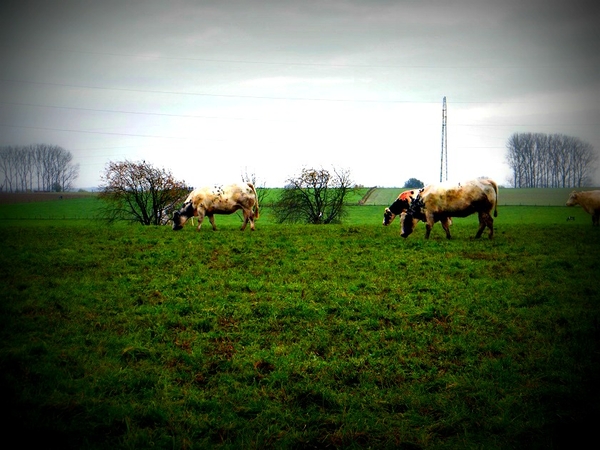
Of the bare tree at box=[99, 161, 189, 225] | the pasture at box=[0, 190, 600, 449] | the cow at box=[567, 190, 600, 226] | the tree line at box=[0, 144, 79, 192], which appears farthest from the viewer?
the bare tree at box=[99, 161, 189, 225]

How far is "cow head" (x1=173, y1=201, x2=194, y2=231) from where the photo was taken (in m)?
22.5

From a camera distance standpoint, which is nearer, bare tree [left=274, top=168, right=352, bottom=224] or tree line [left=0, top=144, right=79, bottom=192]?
tree line [left=0, top=144, right=79, bottom=192]

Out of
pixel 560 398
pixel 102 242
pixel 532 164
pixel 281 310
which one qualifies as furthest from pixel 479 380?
pixel 532 164

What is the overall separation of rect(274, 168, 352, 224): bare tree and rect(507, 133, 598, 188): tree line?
1344cm

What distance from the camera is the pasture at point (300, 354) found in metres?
4.64

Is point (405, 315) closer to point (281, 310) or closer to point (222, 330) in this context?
point (281, 310)

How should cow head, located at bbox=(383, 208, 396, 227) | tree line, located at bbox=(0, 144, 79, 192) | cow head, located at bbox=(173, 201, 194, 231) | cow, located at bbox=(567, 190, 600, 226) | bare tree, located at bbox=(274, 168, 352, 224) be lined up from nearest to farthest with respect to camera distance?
tree line, located at bbox=(0, 144, 79, 192), cow head, located at bbox=(173, 201, 194, 231), cow head, located at bbox=(383, 208, 396, 227), cow, located at bbox=(567, 190, 600, 226), bare tree, located at bbox=(274, 168, 352, 224)

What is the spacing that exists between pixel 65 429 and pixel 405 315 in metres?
5.45

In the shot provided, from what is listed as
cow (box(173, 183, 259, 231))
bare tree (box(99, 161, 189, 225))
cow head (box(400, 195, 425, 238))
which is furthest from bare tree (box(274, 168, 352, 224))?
cow head (box(400, 195, 425, 238))

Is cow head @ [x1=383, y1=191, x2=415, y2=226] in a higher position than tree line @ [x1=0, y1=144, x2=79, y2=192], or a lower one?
lower

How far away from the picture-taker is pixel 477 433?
462 cm

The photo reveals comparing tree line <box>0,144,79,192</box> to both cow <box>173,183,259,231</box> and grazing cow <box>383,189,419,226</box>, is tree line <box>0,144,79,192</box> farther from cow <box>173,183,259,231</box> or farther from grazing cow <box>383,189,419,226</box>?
grazing cow <box>383,189,419,226</box>

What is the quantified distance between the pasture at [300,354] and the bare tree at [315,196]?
28.3 m

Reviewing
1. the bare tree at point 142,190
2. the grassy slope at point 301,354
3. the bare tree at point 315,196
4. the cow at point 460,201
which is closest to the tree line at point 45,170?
the bare tree at point 142,190
